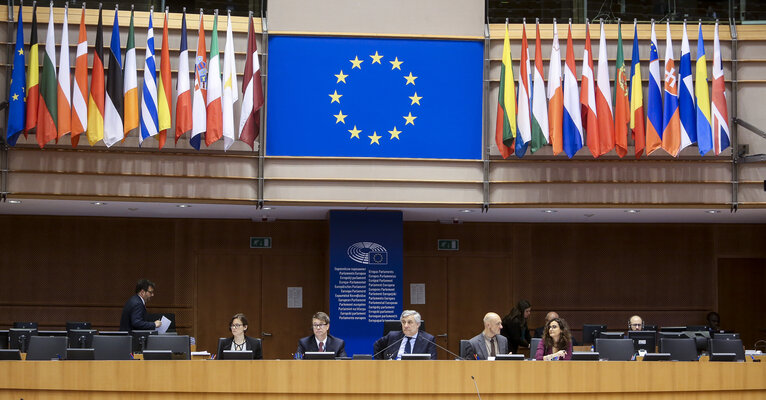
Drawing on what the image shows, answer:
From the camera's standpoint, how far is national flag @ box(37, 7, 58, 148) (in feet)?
45.4

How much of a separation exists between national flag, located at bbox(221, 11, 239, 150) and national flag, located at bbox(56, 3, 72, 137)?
88.9 inches

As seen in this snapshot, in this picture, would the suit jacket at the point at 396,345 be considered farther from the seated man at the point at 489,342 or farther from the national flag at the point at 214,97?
the national flag at the point at 214,97

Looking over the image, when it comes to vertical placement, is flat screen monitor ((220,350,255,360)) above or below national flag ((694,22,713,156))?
below

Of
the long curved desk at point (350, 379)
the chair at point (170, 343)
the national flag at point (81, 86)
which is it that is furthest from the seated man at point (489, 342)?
the national flag at point (81, 86)

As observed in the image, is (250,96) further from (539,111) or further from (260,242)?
(539,111)

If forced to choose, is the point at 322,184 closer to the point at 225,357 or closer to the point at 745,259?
the point at 225,357

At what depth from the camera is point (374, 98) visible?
15000mm

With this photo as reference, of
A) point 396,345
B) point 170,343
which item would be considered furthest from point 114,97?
point 396,345

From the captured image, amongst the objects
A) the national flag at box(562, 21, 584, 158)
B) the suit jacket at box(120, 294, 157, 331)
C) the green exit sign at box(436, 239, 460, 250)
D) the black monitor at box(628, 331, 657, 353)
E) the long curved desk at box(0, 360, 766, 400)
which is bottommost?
the long curved desk at box(0, 360, 766, 400)

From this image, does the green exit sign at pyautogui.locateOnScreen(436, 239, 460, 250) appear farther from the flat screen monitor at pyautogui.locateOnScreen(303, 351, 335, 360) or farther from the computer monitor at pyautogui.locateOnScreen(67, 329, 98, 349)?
the flat screen monitor at pyautogui.locateOnScreen(303, 351, 335, 360)

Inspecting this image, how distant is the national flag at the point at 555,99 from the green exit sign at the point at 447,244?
13.3 feet

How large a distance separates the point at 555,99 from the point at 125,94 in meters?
6.55

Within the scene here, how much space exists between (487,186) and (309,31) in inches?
147

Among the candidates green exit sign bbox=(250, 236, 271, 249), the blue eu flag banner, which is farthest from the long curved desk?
green exit sign bbox=(250, 236, 271, 249)
